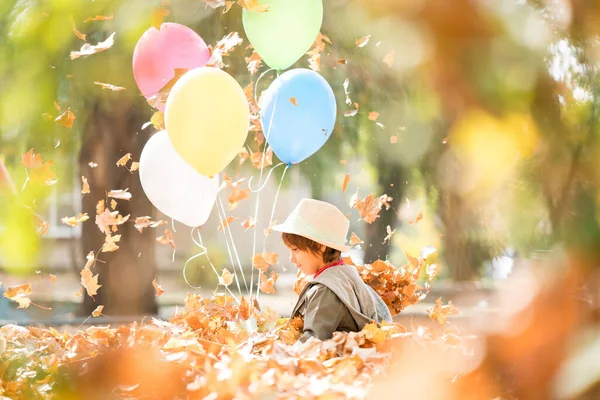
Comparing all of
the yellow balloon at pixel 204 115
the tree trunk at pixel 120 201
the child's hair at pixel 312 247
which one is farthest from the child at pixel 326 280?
the tree trunk at pixel 120 201

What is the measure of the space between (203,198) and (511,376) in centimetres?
277

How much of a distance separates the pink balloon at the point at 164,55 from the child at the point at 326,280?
0.82 m

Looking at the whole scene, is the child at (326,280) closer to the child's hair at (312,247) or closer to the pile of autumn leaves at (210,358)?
the child's hair at (312,247)

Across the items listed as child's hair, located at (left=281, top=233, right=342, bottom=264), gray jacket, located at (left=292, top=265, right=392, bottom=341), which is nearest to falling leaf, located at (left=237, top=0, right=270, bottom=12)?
child's hair, located at (left=281, top=233, right=342, bottom=264)

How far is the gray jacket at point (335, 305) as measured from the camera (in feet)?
7.51

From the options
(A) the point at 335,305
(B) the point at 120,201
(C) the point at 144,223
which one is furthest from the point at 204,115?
(B) the point at 120,201

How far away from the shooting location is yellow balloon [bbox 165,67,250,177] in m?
2.38

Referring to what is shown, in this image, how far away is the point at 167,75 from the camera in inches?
111

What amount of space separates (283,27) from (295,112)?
37 cm

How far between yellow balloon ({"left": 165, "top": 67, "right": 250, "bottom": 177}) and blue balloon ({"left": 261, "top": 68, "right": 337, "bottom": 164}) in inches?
17.3

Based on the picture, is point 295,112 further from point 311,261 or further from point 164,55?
point 311,261

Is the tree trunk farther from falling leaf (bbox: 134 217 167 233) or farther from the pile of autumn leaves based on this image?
the pile of autumn leaves

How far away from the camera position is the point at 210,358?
153 centimetres

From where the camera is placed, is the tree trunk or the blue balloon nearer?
the blue balloon
